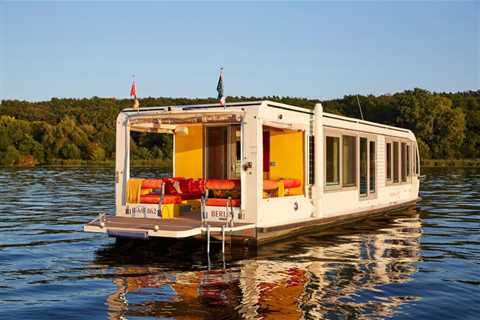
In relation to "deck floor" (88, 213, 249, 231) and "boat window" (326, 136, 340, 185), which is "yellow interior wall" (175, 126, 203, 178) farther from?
"boat window" (326, 136, 340, 185)

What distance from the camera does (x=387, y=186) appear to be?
714 inches

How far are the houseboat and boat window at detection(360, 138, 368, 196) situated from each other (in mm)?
27

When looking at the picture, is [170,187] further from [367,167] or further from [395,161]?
[395,161]

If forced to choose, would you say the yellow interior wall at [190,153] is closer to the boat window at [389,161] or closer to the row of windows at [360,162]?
the row of windows at [360,162]

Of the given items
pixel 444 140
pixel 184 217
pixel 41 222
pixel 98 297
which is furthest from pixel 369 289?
pixel 444 140

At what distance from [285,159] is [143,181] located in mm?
3407

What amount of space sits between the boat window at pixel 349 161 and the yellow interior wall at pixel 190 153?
3.54m

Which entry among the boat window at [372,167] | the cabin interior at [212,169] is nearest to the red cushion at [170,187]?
the cabin interior at [212,169]

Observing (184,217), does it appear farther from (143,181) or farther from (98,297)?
(98,297)

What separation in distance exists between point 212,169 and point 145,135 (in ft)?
208

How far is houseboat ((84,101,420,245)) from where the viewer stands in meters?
11.6

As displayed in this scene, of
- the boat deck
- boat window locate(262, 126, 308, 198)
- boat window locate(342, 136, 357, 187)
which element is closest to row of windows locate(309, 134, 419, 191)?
boat window locate(342, 136, 357, 187)

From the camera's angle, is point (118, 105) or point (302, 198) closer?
point (302, 198)

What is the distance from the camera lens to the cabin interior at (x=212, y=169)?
1259cm
